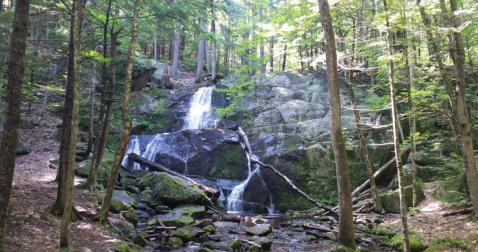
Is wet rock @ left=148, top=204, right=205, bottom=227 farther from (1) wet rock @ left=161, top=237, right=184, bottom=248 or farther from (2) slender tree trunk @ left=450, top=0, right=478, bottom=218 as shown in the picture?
(2) slender tree trunk @ left=450, top=0, right=478, bottom=218

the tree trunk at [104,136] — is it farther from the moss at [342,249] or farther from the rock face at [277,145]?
the moss at [342,249]

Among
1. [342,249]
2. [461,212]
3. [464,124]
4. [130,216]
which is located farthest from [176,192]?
[464,124]

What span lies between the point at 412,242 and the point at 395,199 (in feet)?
13.9

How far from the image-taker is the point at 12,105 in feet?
15.6

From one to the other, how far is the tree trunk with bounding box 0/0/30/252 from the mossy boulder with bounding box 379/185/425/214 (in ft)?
38.9

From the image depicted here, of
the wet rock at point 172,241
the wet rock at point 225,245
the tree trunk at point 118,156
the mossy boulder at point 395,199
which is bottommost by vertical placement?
the wet rock at point 225,245

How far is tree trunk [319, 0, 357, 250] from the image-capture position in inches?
271

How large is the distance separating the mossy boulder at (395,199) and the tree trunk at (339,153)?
220 inches

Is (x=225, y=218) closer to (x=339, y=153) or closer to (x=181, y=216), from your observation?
(x=181, y=216)

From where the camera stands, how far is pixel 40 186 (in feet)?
29.8

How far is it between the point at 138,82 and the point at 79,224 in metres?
16.2

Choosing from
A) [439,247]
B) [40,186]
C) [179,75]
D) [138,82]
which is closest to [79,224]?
[40,186]

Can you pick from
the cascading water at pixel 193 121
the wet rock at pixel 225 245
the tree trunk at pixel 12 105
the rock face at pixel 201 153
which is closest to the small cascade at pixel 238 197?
the rock face at pixel 201 153

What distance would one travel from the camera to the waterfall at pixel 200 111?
67.6ft
